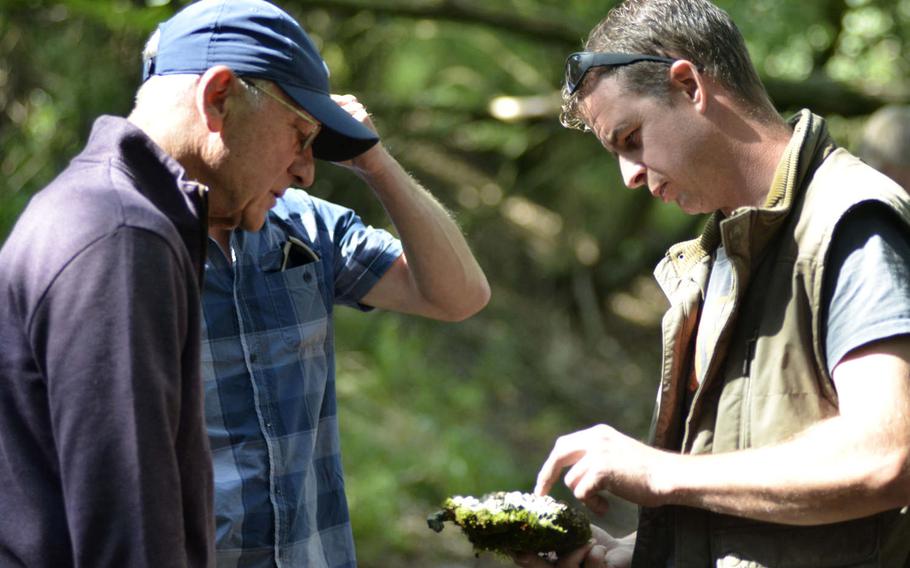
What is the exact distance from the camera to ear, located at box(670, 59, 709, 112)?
93.3 inches

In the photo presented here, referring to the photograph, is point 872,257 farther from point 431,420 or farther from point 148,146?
point 431,420

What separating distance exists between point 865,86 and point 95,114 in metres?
4.78

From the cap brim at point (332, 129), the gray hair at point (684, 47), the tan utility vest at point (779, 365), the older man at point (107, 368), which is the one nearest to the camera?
the older man at point (107, 368)

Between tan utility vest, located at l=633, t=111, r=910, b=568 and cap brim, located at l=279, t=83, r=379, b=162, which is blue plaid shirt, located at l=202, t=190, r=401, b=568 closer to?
cap brim, located at l=279, t=83, r=379, b=162

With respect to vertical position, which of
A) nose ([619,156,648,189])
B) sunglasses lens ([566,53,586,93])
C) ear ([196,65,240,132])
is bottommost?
ear ([196,65,240,132])

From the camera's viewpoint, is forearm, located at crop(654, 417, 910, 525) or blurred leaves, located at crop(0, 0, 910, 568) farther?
blurred leaves, located at crop(0, 0, 910, 568)

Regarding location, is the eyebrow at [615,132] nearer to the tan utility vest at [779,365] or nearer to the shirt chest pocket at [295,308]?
the tan utility vest at [779,365]

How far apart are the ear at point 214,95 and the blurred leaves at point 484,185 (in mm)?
3475

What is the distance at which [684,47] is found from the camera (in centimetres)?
241

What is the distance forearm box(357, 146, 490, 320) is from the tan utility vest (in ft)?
2.57

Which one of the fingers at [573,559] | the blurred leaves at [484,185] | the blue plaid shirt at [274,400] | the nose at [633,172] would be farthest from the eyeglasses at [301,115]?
the blurred leaves at [484,185]

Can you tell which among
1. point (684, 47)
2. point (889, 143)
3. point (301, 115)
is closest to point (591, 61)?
point (684, 47)

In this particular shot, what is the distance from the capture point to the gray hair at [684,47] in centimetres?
239

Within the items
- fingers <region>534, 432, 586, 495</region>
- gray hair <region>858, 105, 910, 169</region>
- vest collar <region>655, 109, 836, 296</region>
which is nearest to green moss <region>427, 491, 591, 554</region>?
fingers <region>534, 432, 586, 495</region>
